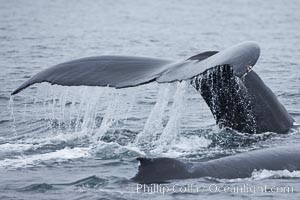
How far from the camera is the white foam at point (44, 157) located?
7.53 m

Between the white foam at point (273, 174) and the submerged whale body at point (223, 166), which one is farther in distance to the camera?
the white foam at point (273, 174)

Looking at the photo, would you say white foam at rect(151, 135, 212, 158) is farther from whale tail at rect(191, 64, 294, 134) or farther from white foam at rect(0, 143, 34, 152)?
white foam at rect(0, 143, 34, 152)

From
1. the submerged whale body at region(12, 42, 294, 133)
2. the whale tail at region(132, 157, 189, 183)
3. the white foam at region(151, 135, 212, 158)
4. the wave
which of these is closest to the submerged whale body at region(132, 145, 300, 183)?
the whale tail at region(132, 157, 189, 183)

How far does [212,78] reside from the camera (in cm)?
754

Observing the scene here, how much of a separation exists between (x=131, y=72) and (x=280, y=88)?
7.18m

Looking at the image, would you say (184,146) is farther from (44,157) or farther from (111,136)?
(44,157)

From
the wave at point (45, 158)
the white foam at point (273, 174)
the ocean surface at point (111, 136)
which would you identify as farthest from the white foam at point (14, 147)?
the white foam at point (273, 174)

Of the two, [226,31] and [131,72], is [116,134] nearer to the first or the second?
[131,72]

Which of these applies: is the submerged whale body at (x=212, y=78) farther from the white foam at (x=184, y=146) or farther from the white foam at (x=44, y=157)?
the white foam at (x=44, y=157)

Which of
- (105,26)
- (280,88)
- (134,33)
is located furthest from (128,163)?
(105,26)

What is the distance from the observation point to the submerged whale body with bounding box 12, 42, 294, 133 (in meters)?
6.45

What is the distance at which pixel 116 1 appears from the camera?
61.7 meters

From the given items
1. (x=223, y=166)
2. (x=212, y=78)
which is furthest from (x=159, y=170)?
(x=212, y=78)

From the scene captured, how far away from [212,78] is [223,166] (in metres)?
1.21
